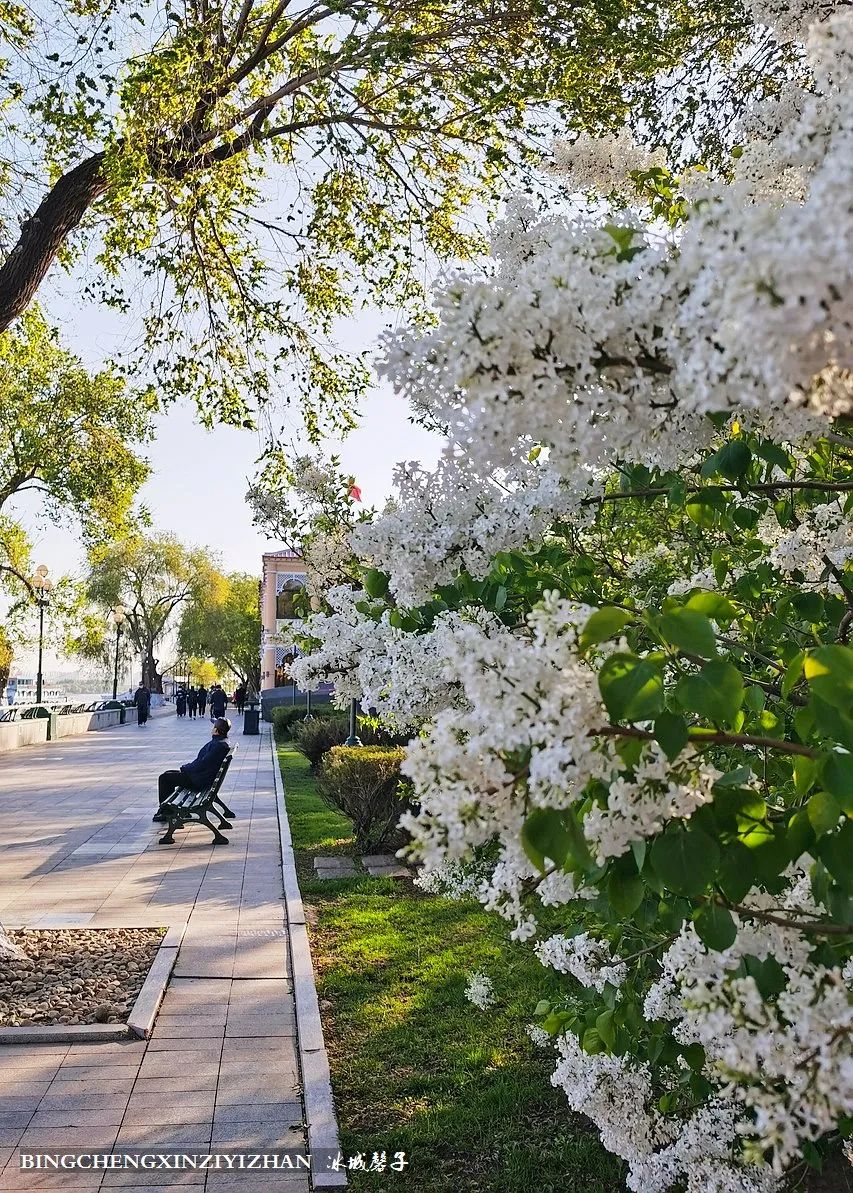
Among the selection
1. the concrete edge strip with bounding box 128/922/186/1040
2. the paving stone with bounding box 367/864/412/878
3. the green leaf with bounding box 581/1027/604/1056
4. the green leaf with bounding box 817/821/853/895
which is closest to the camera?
the green leaf with bounding box 817/821/853/895

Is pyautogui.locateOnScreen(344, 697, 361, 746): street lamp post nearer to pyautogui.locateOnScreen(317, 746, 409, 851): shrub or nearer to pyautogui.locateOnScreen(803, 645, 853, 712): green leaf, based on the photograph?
pyautogui.locateOnScreen(317, 746, 409, 851): shrub

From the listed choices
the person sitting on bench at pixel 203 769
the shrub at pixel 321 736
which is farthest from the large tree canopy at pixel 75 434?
the person sitting on bench at pixel 203 769

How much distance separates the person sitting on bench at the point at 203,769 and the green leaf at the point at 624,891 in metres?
10.5

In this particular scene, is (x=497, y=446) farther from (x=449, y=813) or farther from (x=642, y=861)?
(x=642, y=861)

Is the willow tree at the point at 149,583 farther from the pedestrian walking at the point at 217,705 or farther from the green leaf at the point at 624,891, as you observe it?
the green leaf at the point at 624,891

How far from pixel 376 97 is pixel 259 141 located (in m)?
1.09

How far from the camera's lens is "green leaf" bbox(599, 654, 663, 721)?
58.0 inches

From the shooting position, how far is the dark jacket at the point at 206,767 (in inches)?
477

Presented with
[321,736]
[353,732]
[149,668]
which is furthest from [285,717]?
[149,668]

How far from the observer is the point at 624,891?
177cm

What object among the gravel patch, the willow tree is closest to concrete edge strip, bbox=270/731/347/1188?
the gravel patch

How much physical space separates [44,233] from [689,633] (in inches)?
255

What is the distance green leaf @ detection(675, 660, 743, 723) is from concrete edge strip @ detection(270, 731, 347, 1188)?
129 inches

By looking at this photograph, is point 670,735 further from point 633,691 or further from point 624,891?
point 624,891
